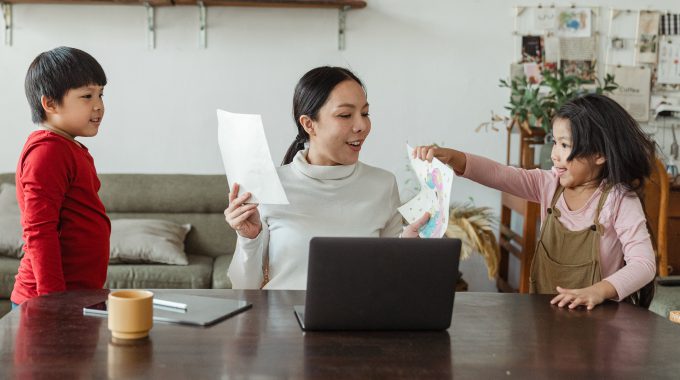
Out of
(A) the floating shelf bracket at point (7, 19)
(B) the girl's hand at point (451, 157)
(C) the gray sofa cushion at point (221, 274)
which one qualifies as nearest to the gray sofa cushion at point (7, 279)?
(C) the gray sofa cushion at point (221, 274)

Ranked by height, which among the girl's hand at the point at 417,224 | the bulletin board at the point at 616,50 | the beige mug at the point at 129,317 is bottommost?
the beige mug at the point at 129,317

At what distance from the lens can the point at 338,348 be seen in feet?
4.00

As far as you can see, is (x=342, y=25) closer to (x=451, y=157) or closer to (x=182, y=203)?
(x=182, y=203)

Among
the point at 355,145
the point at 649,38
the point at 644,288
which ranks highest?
the point at 649,38

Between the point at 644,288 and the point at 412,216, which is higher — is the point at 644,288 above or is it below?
below

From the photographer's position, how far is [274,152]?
12.7 ft

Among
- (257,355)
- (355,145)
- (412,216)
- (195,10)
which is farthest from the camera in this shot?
(195,10)

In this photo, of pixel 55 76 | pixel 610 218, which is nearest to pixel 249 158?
pixel 55 76

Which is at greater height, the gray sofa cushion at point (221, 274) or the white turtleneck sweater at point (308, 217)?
the white turtleneck sweater at point (308, 217)

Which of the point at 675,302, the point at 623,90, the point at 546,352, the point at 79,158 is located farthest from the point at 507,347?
the point at 623,90

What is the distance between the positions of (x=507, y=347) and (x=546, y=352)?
6cm

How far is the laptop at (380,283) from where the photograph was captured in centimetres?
125

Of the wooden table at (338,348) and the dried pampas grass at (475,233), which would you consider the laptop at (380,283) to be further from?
the dried pampas grass at (475,233)

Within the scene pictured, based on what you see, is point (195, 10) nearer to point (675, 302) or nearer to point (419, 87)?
point (419, 87)
